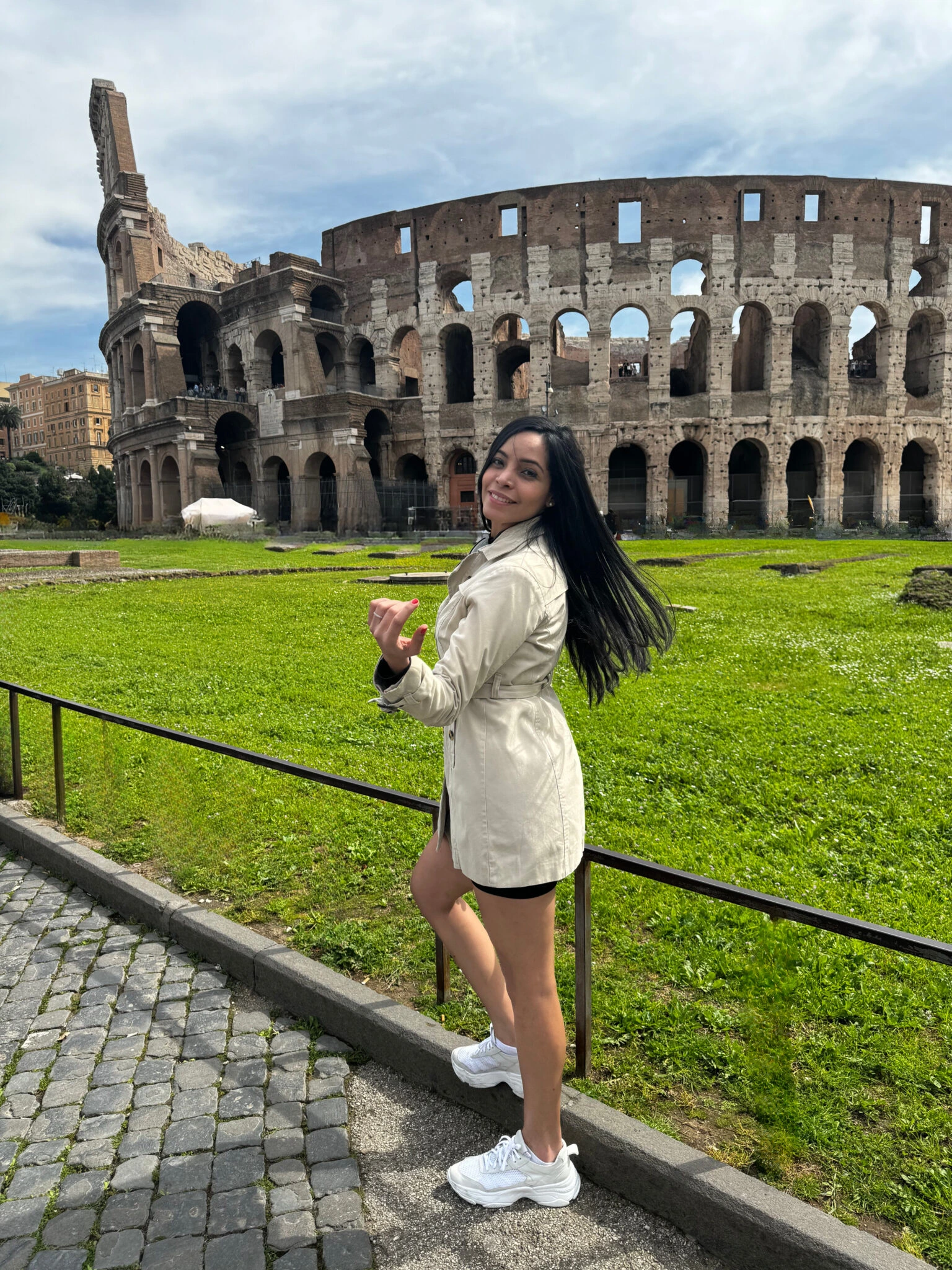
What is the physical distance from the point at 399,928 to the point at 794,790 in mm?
2782

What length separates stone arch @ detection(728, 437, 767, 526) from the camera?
38406mm

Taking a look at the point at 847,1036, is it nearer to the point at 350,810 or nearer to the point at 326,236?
the point at 350,810

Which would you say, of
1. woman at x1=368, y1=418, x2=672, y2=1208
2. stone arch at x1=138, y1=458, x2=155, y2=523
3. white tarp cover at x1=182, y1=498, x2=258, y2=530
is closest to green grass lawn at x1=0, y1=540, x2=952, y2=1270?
woman at x1=368, y1=418, x2=672, y2=1208

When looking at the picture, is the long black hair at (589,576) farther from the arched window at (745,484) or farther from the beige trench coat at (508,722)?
the arched window at (745,484)

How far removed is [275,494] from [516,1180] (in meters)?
43.3

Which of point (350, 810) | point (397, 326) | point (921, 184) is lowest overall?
point (350, 810)

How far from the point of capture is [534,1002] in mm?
2217

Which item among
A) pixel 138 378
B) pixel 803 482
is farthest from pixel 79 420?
pixel 803 482

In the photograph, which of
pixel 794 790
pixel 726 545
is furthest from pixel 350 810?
pixel 726 545

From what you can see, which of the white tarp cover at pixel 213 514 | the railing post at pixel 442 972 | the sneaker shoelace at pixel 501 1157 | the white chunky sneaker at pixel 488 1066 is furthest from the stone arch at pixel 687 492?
the sneaker shoelace at pixel 501 1157

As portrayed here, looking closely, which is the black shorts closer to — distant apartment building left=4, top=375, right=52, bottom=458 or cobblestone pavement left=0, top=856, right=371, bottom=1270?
cobblestone pavement left=0, top=856, right=371, bottom=1270

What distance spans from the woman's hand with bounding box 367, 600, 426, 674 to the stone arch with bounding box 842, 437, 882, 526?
131ft

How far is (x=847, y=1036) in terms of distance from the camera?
2830 millimetres

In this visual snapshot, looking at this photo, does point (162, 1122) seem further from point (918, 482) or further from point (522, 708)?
point (918, 482)
